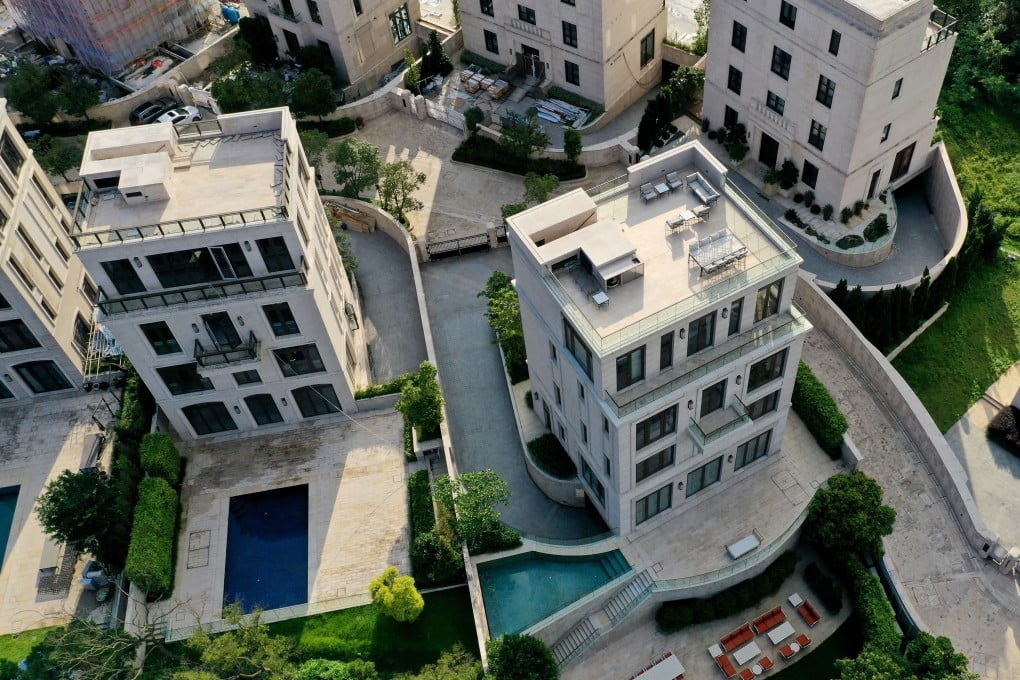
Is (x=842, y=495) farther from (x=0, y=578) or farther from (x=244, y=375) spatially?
(x=0, y=578)

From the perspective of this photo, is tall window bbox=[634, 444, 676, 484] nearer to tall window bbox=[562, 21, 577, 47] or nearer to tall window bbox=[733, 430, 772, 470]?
tall window bbox=[733, 430, 772, 470]

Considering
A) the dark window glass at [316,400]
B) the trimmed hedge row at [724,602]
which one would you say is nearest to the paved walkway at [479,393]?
the trimmed hedge row at [724,602]

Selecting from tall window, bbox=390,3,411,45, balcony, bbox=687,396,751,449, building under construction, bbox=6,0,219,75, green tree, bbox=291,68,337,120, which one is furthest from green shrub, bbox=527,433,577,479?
building under construction, bbox=6,0,219,75

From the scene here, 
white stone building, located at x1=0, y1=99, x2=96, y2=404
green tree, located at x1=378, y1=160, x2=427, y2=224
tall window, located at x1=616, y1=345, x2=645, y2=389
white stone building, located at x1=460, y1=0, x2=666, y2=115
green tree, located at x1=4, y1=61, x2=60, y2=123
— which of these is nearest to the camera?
tall window, located at x1=616, y1=345, x2=645, y2=389

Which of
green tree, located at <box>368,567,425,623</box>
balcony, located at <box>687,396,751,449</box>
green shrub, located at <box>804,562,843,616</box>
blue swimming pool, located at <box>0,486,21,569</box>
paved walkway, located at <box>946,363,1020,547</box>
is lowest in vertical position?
paved walkway, located at <box>946,363,1020,547</box>

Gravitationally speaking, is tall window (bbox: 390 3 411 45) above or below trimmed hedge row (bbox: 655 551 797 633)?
above

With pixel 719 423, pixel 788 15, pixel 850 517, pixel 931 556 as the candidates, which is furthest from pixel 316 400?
pixel 788 15

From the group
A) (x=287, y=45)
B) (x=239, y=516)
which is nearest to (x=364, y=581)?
(x=239, y=516)
